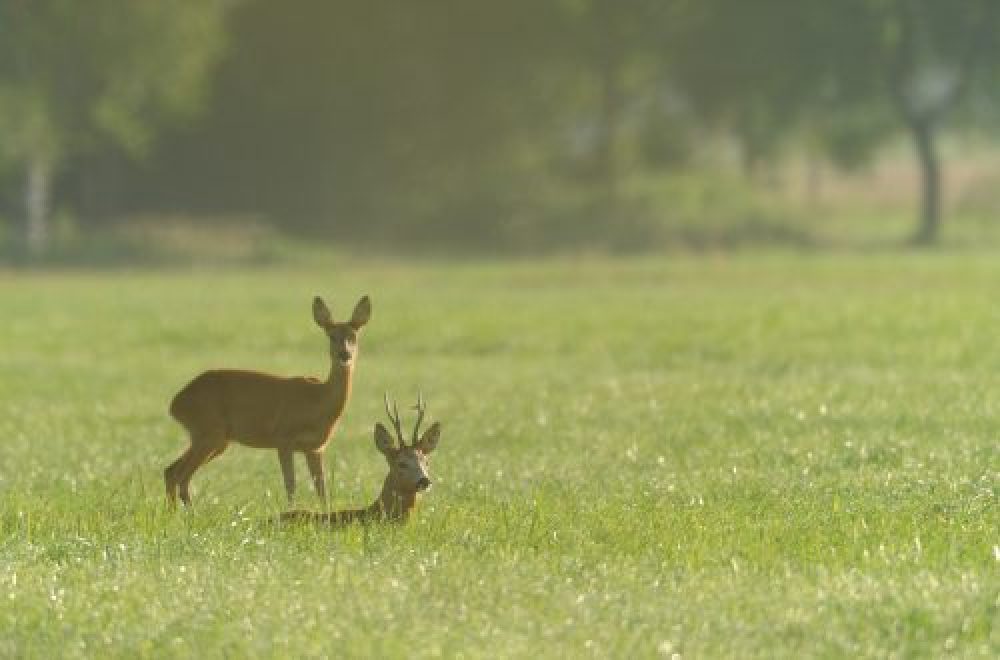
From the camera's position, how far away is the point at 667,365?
32125 mm

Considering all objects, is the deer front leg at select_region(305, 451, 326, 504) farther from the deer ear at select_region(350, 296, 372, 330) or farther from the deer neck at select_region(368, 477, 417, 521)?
the deer ear at select_region(350, 296, 372, 330)

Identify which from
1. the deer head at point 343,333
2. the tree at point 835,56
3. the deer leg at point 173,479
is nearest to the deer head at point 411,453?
the deer head at point 343,333

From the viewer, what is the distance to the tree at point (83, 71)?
2972 inches

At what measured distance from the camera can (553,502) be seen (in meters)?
15.7

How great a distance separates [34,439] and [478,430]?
4783mm

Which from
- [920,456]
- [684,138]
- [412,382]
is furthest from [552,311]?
[684,138]

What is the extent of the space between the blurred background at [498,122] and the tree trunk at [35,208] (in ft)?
1.24

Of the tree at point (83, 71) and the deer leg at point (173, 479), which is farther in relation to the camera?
the tree at point (83, 71)

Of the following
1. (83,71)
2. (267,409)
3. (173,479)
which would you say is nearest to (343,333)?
(267,409)

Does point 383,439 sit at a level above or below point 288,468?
above

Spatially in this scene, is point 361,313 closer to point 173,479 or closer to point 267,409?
point 267,409

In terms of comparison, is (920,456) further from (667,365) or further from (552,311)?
(552,311)

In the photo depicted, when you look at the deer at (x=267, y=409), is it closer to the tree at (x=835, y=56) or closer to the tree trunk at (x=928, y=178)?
the tree at (x=835, y=56)

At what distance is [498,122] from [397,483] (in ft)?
252
